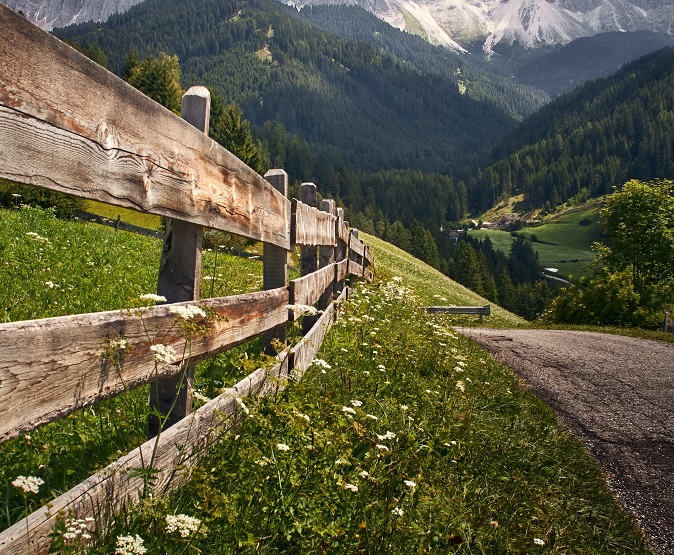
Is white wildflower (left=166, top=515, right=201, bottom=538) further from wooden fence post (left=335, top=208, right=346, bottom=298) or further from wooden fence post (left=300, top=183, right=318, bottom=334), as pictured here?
wooden fence post (left=335, top=208, right=346, bottom=298)

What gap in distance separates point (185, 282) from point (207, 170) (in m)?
0.68

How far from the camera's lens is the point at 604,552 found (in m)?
3.92

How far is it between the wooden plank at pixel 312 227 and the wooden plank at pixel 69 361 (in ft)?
9.52

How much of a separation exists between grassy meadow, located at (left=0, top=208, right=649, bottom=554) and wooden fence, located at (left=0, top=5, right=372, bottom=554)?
17 cm

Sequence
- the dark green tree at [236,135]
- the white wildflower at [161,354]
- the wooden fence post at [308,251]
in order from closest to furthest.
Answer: the white wildflower at [161,354] → the wooden fence post at [308,251] → the dark green tree at [236,135]

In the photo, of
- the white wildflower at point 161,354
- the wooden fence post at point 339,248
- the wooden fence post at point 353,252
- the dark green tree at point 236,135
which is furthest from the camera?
the dark green tree at point 236,135

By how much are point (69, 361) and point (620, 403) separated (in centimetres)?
768

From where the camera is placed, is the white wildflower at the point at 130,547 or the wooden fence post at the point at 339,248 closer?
the white wildflower at the point at 130,547

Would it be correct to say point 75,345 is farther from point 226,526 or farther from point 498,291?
point 498,291

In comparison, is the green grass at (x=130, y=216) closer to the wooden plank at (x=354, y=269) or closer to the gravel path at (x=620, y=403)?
the wooden plank at (x=354, y=269)

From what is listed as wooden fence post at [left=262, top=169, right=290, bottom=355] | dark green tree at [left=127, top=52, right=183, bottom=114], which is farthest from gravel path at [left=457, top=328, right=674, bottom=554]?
dark green tree at [left=127, top=52, right=183, bottom=114]

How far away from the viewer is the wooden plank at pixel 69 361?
1.72 meters

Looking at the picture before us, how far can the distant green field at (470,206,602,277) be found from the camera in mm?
157000

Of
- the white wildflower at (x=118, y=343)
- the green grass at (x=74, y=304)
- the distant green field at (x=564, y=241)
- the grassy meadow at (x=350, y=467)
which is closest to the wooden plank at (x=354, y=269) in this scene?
the green grass at (x=74, y=304)
